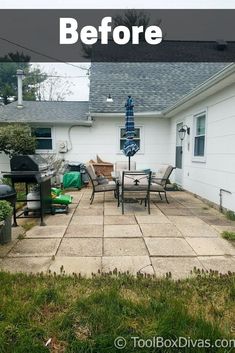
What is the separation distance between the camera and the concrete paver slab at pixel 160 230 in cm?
480

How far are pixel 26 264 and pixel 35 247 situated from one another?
1.94ft

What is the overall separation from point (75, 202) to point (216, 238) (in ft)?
13.6

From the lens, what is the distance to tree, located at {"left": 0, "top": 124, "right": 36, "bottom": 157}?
428 inches

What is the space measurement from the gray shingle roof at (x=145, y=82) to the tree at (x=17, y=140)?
8.65 feet

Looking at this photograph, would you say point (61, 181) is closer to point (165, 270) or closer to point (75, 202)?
point (75, 202)

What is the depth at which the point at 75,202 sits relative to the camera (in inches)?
308

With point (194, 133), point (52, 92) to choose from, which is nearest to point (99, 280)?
point (194, 133)

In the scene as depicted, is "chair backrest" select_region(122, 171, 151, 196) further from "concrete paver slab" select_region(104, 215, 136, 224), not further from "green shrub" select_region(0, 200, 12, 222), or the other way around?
"green shrub" select_region(0, 200, 12, 222)

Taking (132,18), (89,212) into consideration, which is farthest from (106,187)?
(132,18)

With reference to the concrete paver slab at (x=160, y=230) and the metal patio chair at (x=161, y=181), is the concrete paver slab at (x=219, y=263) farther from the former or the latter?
the metal patio chair at (x=161, y=181)

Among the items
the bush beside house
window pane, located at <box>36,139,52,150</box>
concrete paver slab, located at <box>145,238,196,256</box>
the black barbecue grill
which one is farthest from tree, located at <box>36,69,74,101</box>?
concrete paver slab, located at <box>145,238,196,256</box>

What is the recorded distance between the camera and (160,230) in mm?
5078

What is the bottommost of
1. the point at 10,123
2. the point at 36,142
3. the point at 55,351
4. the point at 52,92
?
the point at 55,351

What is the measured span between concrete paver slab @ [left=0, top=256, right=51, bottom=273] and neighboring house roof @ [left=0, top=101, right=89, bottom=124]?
28.0ft
